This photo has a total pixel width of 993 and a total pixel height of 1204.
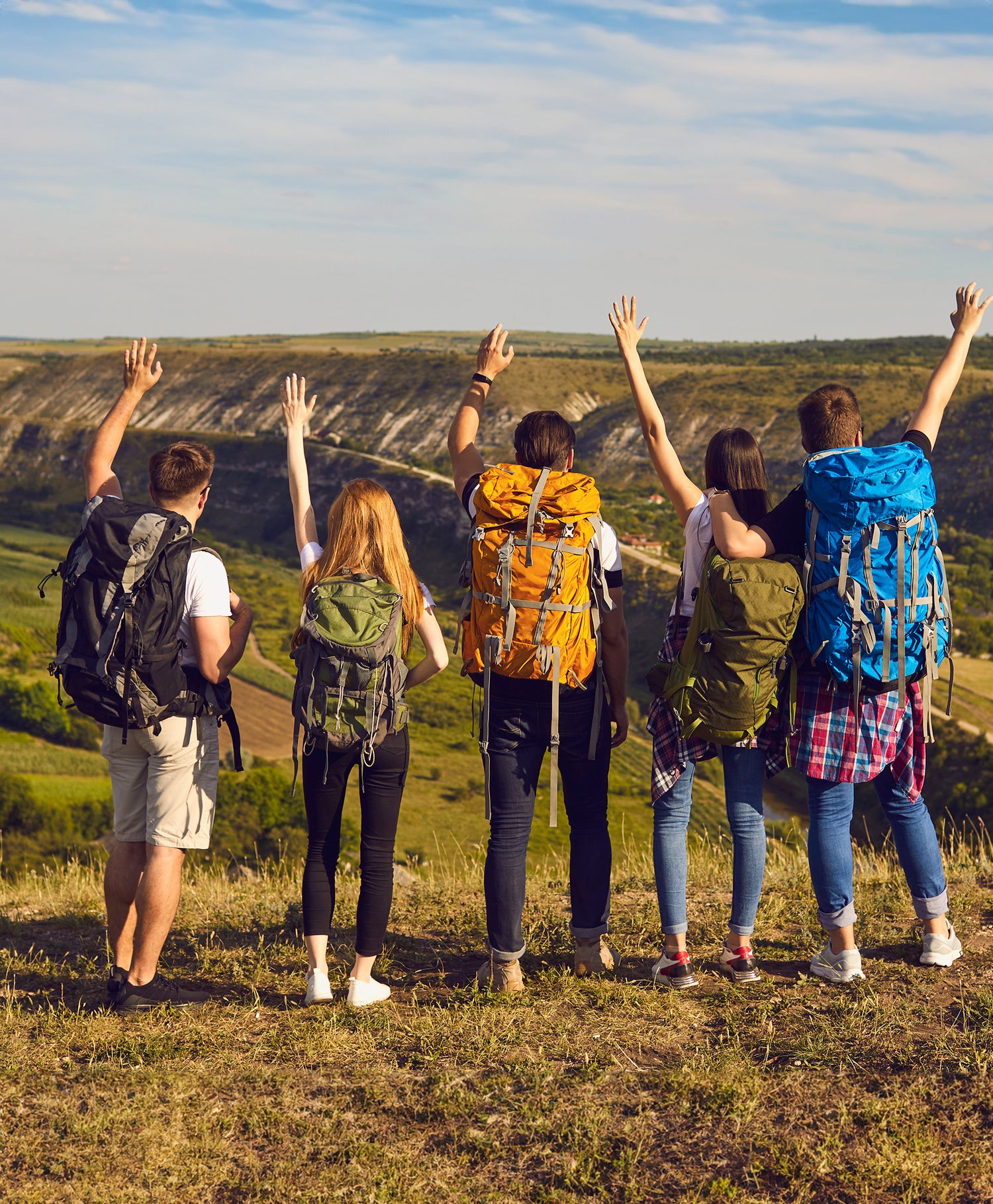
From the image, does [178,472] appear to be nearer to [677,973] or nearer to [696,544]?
[696,544]

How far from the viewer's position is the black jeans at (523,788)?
4355 millimetres

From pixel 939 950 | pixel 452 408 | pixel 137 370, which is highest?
pixel 452 408

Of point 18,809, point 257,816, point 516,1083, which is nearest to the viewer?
point 516,1083

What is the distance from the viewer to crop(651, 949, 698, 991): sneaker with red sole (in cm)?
446

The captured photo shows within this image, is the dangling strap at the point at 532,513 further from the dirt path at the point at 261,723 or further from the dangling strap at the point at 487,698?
the dirt path at the point at 261,723

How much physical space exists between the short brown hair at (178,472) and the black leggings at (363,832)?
1.18m

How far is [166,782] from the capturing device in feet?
14.1

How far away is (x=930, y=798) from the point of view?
41.5 m

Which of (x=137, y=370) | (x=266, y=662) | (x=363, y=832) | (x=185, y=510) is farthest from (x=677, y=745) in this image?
(x=266, y=662)

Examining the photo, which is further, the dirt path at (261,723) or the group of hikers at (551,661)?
the dirt path at (261,723)

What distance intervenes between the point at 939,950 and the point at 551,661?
218 centimetres

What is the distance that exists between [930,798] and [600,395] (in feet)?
349

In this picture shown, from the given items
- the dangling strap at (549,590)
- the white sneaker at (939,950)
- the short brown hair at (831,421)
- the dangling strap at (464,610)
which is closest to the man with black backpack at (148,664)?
the dangling strap at (464,610)

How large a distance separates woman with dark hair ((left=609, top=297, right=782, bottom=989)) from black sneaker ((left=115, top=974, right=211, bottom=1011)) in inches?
77.8
